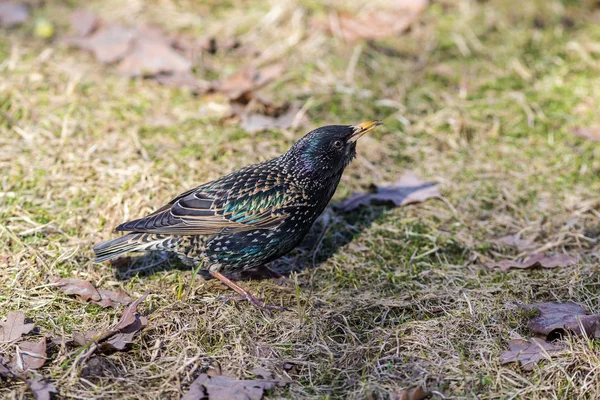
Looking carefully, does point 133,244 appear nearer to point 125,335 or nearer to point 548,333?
point 125,335

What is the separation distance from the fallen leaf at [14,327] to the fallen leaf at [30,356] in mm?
82

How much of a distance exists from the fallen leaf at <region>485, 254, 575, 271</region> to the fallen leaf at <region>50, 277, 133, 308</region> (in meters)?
2.47

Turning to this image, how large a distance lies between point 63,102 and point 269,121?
73.0 inches

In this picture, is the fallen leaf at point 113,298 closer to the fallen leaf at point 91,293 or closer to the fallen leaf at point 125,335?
the fallen leaf at point 91,293

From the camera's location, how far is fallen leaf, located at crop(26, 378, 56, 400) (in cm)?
327

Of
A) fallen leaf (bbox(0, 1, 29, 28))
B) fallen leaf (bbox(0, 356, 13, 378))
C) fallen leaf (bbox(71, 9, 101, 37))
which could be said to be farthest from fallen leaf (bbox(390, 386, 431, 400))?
fallen leaf (bbox(0, 1, 29, 28))

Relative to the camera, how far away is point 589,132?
19.4ft

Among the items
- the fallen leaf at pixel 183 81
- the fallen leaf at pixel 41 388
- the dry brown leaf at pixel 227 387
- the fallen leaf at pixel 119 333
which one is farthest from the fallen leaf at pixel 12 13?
the dry brown leaf at pixel 227 387

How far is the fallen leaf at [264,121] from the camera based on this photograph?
571 centimetres

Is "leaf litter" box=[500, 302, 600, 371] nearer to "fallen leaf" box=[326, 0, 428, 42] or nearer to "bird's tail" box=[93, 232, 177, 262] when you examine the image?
"bird's tail" box=[93, 232, 177, 262]

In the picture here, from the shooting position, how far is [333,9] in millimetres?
7316

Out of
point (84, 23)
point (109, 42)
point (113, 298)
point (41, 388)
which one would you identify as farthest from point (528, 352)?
point (84, 23)

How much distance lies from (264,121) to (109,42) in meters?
2.03

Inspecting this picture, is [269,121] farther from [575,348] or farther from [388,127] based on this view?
[575,348]
